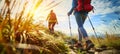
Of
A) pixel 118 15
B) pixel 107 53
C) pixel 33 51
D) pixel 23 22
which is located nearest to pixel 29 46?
pixel 33 51

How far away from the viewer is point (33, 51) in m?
2.76

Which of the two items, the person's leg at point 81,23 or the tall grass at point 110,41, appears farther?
the tall grass at point 110,41

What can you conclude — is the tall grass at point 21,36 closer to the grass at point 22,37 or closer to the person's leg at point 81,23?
the grass at point 22,37

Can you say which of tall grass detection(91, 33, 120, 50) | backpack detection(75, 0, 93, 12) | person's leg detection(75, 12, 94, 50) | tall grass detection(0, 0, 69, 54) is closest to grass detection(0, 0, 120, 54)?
tall grass detection(0, 0, 69, 54)

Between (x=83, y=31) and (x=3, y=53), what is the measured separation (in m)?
2.45

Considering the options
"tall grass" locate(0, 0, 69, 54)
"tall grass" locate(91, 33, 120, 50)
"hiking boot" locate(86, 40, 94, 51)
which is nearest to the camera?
"tall grass" locate(0, 0, 69, 54)

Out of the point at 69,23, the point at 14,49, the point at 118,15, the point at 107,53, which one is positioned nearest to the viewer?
the point at 14,49

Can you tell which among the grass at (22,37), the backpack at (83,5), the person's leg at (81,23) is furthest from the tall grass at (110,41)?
the grass at (22,37)

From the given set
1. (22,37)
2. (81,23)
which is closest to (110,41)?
(81,23)

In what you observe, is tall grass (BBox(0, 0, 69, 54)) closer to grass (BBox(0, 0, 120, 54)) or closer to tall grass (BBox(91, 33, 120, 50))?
grass (BBox(0, 0, 120, 54))

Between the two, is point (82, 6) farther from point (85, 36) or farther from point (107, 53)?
point (107, 53)

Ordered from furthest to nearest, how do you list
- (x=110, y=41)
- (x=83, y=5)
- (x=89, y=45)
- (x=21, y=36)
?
(x=110, y=41) → (x=83, y=5) → (x=89, y=45) → (x=21, y=36)

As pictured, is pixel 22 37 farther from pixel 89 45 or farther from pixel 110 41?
pixel 110 41

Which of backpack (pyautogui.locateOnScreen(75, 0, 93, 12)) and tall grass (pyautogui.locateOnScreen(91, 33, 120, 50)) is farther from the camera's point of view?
tall grass (pyautogui.locateOnScreen(91, 33, 120, 50))
